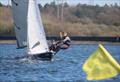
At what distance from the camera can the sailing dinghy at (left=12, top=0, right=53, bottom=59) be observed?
128ft

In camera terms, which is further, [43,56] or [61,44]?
[43,56]

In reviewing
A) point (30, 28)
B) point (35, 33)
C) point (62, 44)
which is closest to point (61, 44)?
point (62, 44)

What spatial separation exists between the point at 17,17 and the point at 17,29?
2.91 ft

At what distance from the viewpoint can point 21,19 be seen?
42.6m

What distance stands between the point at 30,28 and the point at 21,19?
2.50 m

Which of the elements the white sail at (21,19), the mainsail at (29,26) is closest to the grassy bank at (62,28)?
the white sail at (21,19)

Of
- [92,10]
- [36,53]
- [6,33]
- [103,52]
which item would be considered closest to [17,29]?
[36,53]

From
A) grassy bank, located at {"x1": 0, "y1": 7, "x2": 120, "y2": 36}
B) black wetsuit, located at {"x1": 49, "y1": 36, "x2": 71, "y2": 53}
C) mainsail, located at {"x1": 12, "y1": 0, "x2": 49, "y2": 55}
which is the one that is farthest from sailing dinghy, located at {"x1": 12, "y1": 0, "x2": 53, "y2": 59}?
grassy bank, located at {"x1": 0, "y1": 7, "x2": 120, "y2": 36}

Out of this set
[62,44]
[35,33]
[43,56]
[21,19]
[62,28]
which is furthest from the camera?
[62,28]

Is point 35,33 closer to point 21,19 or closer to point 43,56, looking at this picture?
point 43,56

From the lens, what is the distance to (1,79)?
25625mm

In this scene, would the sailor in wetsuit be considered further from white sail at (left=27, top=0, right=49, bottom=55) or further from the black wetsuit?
white sail at (left=27, top=0, right=49, bottom=55)

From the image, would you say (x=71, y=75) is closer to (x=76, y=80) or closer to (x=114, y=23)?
(x=76, y=80)

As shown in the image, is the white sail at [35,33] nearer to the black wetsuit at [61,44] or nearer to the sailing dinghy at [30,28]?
the sailing dinghy at [30,28]
